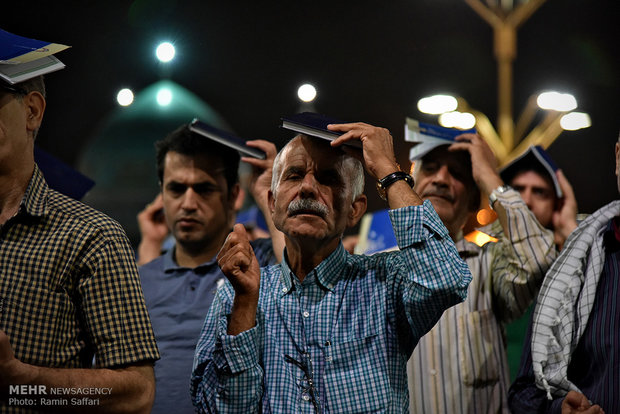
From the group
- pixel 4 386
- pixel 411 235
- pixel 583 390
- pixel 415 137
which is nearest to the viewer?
pixel 4 386

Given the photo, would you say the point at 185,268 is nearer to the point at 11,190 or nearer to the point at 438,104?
the point at 11,190

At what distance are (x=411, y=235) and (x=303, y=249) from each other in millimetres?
337

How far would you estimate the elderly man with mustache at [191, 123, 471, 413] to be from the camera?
5.66 feet

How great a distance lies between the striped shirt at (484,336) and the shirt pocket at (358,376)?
2.40 ft

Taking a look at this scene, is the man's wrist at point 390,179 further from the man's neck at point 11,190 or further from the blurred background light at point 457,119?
the blurred background light at point 457,119

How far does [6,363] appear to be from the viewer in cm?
138

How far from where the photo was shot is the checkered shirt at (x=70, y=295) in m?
1.53

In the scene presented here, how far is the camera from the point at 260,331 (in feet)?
6.07

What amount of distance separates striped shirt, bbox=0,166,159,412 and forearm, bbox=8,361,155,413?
34 mm

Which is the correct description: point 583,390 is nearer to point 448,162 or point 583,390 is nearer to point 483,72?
point 448,162

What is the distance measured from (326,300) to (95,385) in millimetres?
655

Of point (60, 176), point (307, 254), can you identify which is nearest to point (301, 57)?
point (60, 176)

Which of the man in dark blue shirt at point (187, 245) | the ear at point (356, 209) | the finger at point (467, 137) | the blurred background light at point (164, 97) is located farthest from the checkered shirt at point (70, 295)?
the finger at point (467, 137)

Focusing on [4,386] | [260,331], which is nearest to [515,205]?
[260,331]
